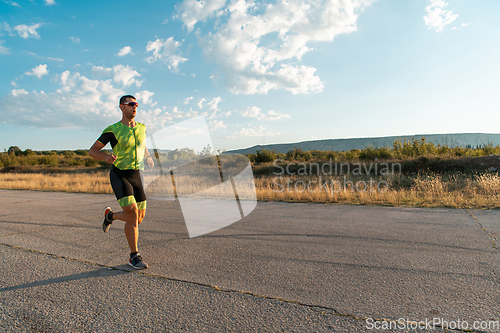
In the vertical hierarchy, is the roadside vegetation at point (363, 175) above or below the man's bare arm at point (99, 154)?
below

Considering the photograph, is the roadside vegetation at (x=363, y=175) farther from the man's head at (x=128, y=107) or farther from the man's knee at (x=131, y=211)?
the man's head at (x=128, y=107)

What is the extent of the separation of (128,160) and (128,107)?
2.43 ft

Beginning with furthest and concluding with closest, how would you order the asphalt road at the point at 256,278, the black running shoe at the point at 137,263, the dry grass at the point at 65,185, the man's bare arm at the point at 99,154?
the dry grass at the point at 65,185
the black running shoe at the point at 137,263
the man's bare arm at the point at 99,154
the asphalt road at the point at 256,278

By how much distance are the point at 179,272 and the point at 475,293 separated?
3.42 meters

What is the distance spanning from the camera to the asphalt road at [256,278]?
2.62 metres

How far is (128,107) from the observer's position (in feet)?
13.0

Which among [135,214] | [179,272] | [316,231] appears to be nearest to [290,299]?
[179,272]

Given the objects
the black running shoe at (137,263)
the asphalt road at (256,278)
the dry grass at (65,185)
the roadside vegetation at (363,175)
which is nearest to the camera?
the asphalt road at (256,278)

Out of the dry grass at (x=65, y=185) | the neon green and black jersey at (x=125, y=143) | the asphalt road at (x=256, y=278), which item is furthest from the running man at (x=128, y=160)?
the dry grass at (x=65, y=185)

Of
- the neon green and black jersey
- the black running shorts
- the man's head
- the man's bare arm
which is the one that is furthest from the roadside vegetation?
the man's bare arm

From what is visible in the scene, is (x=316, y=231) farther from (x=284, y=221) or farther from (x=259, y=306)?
(x=259, y=306)

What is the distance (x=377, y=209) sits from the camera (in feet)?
27.6

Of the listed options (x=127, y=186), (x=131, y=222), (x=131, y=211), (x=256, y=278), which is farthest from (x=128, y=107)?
(x=256, y=278)

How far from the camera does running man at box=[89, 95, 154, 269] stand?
3.85 metres
